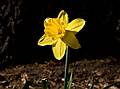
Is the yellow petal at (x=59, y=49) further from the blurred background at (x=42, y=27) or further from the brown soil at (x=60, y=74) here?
the blurred background at (x=42, y=27)

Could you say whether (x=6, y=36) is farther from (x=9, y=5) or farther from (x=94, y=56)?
(x=94, y=56)

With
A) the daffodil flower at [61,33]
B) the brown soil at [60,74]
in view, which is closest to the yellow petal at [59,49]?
the daffodil flower at [61,33]

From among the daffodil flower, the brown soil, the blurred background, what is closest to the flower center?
the daffodil flower

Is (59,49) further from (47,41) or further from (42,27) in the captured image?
(42,27)

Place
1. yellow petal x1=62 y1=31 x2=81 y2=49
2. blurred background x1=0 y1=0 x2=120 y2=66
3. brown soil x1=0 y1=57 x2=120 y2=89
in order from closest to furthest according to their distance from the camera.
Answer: yellow petal x1=62 y1=31 x2=81 y2=49, brown soil x1=0 y1=57 x2=120 y2=89, blurred background x1=0 y1=0 x2=120 y2=66

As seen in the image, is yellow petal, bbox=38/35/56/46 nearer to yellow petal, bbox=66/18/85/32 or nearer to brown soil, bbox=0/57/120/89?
yellow petal, bbox=66/18/85/32

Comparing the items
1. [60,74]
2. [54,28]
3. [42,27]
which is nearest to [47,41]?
[54,28]

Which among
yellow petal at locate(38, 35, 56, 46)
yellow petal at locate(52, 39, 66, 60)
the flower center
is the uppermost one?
the flower center

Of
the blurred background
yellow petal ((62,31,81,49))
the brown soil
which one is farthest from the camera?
the blurred background
